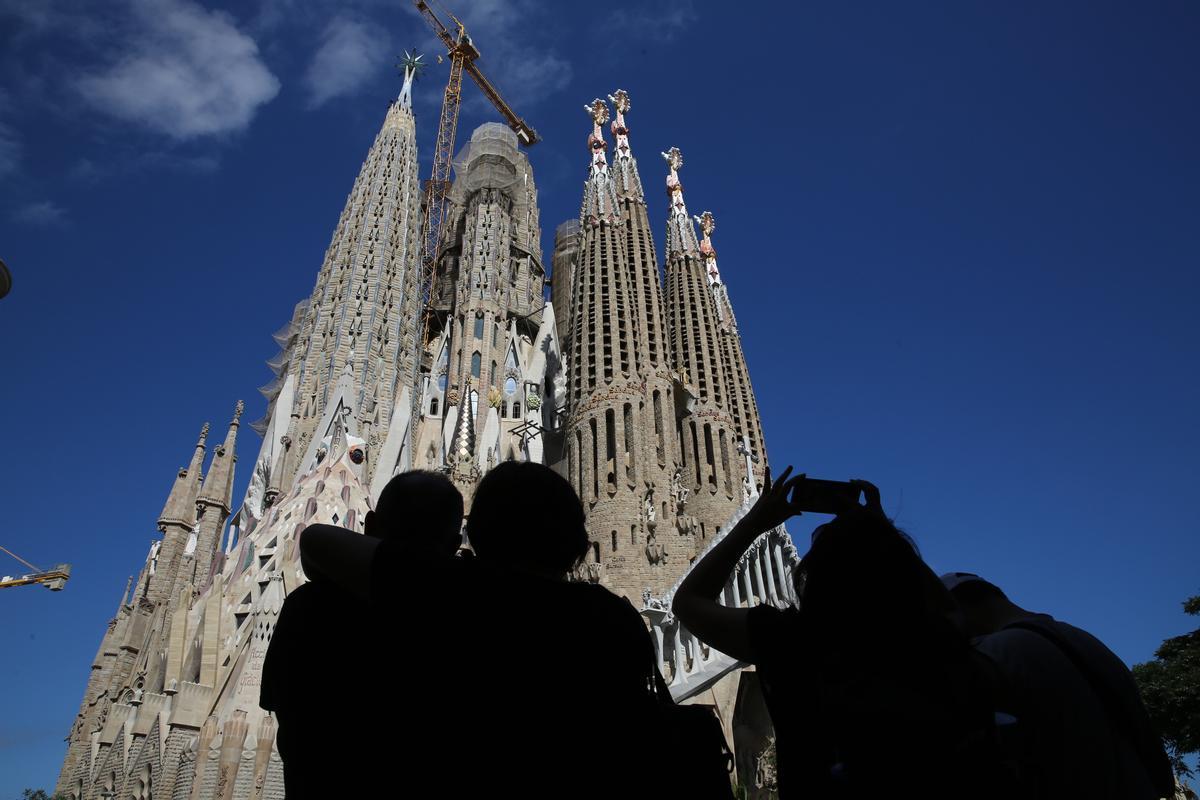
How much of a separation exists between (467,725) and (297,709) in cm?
39

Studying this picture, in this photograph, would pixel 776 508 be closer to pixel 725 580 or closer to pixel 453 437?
pixel 725 580

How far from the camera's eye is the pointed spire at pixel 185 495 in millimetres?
21203

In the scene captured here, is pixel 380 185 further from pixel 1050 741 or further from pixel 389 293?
pixel 1050 741

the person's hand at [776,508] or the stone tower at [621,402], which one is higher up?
the stone tower at [621,402]

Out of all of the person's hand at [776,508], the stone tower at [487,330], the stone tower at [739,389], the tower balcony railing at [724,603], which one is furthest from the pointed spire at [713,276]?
the person's hand at [776,508]

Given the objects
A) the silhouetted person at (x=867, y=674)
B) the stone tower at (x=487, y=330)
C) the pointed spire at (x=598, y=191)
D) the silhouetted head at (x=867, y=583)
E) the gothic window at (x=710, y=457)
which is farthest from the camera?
the pointed spire at (x=598, y=191)

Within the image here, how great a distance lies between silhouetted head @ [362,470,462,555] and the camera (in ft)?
5.57

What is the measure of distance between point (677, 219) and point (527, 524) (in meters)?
29.3

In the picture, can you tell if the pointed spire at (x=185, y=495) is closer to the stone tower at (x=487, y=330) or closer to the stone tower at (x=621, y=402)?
the stone tower at (x=487, y=330)

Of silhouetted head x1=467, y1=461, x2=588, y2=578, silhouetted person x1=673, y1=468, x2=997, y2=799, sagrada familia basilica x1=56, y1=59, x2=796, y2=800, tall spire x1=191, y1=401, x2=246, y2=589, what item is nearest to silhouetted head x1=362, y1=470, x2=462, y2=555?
silhouetted head x1=467, y1=461, x2=588, y2=578

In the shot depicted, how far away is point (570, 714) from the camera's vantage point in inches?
55.0

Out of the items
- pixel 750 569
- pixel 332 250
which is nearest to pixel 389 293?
pixel 332 250

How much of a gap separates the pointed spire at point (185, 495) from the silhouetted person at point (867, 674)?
75.7 ft

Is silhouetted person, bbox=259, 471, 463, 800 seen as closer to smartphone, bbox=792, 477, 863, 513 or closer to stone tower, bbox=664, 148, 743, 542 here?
smartphone, bbox=792, 477, 863, 513
